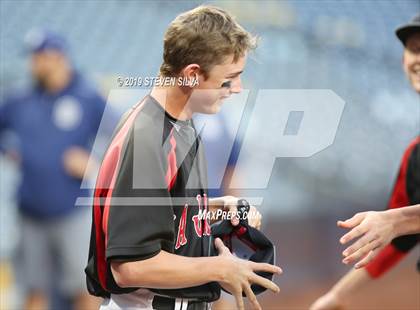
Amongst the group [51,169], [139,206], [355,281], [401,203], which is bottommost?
[51,169]

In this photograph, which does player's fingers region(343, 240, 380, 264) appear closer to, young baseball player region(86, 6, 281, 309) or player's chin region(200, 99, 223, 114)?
young baseball player region(86, 6, 281, 309)

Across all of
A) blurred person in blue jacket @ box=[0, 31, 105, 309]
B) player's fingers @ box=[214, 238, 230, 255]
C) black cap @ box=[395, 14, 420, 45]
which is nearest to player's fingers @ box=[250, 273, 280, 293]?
player's fingers @ box=[214, 238, 230, 255]

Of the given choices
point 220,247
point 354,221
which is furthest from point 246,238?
point 354,221

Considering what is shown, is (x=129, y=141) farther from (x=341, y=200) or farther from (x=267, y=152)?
(x=341, y=200)

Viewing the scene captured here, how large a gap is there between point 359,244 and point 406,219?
24 cm

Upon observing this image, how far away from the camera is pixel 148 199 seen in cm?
137

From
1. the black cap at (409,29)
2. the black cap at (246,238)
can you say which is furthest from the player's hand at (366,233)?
the black cap at (409,29)

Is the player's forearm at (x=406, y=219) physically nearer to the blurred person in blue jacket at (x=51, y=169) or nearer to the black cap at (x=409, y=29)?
the black cap at (x=409, y=29)

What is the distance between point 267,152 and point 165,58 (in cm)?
133

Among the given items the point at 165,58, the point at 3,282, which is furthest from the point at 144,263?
the point at 3,282

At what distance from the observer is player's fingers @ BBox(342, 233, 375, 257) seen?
A: 156 cm

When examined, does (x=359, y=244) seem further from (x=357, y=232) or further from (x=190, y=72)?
(x=190, y=72)

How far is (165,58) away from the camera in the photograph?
62.7 inches

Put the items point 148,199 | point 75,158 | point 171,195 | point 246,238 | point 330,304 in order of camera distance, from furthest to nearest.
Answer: point 75,158, point 330,304, point 246,238, point 171,195, point 148,199
